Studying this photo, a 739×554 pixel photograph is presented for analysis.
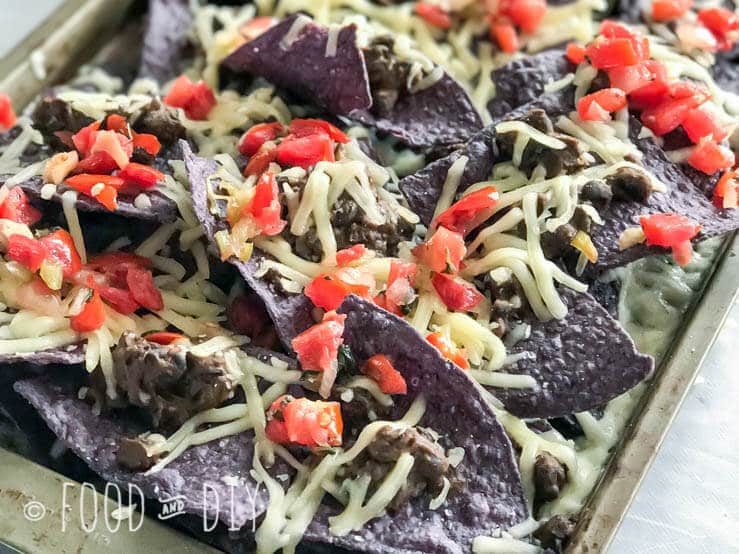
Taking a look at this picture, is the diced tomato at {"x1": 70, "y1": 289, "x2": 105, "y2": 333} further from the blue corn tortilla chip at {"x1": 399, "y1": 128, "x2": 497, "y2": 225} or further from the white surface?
the white surface

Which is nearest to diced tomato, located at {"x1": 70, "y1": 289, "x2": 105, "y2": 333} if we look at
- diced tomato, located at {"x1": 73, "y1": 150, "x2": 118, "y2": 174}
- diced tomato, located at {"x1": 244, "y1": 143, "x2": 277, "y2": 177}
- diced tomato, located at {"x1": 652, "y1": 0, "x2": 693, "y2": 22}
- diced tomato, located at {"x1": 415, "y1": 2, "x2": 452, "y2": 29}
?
diced tomato, located at {"x1": 73, "y1": 150, "x2": 118, "y2": 174}

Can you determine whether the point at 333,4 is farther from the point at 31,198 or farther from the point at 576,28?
the point at 31,198

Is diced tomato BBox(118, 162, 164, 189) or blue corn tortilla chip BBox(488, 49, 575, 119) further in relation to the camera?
blue corn tortilla chip BBox(488, 49, 575, 119)

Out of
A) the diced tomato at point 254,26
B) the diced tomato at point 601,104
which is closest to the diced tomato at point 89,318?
the diced tomato at point 254,26

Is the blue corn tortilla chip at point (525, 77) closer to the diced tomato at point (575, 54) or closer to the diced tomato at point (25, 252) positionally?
the diced tomato at point (575, 54)

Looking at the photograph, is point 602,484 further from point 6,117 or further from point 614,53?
point 6,117
